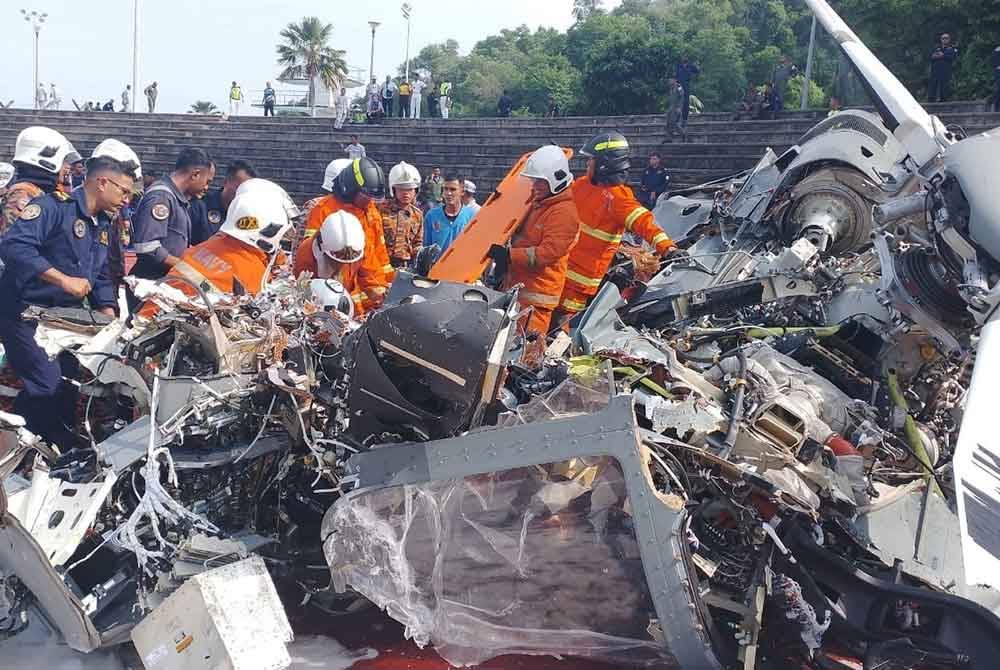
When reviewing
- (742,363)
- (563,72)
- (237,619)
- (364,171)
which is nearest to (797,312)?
(742,363)

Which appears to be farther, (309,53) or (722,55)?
(309,53)

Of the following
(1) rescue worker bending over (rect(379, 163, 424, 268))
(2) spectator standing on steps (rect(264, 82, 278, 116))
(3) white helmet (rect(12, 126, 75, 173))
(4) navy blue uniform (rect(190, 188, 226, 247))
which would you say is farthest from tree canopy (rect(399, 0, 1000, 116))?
(2) spectator standing on steps (rect(264, 82, 278, 116))

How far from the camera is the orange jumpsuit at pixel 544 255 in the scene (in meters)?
5.71

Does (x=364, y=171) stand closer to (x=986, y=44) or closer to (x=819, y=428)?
(x=819, y=428)

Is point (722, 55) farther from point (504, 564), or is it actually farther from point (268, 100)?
point (504, 564)

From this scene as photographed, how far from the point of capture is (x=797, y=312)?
4.95 m

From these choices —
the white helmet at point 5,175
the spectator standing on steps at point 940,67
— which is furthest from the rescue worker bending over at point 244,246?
the spectator standing on steps at point 940,67

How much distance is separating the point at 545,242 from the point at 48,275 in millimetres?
2904

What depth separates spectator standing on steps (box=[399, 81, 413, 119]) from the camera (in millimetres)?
25688

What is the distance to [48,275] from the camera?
4527 mm

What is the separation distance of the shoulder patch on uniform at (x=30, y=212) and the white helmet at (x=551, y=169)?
293 centimetres

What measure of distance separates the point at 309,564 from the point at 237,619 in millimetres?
615

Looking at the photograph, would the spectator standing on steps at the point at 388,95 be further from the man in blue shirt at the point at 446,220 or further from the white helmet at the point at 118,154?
the white helmet at the point at 118,154

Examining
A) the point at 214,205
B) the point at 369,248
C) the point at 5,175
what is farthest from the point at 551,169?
the point at 5,175
